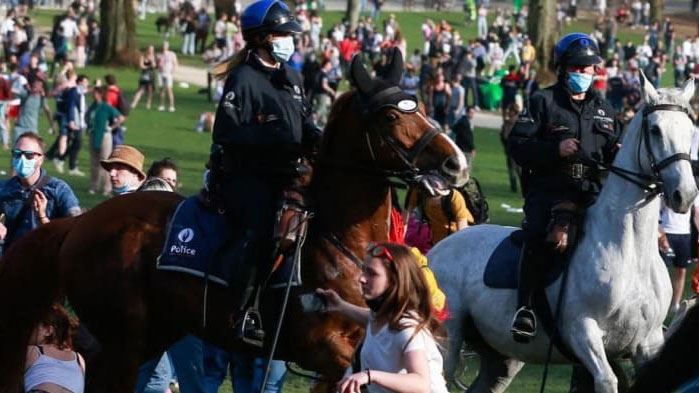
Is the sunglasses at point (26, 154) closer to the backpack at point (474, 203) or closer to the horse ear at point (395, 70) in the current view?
the horse ear at point (395, 70)

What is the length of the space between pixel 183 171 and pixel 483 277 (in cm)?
2001

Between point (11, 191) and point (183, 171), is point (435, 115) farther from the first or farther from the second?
point (11, 191)

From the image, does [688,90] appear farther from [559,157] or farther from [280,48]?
[280,48]

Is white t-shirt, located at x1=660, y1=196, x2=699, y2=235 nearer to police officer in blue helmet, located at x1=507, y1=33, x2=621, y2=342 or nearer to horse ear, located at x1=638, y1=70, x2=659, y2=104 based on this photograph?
police officer in blue helmet, located at x1=507, y1=33, x2=621, y2=342

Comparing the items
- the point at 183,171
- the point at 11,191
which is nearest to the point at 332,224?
the point at 11,191

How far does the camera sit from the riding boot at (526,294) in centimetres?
1002

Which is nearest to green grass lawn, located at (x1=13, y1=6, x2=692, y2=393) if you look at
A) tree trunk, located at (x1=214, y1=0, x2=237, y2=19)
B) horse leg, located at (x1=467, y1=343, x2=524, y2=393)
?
horse leg, located at (x1=467, y1=343, x2=524, y2=393)

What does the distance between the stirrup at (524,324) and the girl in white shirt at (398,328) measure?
3.65m

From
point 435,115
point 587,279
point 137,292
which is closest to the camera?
point 137,292

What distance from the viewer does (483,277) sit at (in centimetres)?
1045

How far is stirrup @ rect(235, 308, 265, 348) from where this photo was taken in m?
8.54

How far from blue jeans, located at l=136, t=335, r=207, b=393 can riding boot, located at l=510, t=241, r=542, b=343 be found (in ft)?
7.05

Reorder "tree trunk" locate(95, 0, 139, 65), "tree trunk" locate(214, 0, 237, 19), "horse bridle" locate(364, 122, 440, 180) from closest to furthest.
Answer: "horse bridle" locate(364, 122, 440, 180)
"tree trunk" locate(95, 0, 139, 65)
"tree trunk" locate(214, 0, 237, 19)

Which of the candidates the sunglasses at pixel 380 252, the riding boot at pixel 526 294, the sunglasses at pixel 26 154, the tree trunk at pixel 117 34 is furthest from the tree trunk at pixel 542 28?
the sunglasses at pixel 380 252
